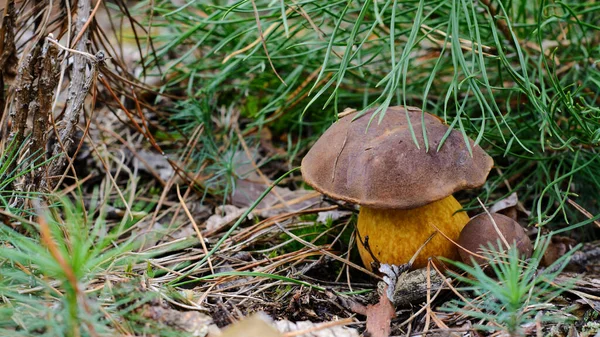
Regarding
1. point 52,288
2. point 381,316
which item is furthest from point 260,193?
point 52,288

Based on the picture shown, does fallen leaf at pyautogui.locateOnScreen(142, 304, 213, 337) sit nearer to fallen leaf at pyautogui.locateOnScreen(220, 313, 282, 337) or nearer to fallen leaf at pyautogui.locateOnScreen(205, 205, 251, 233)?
fallen leaf at pyautogui.locateOnScreen(220, 313, 282, 337)

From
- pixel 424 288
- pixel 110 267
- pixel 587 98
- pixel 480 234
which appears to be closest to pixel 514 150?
pixel 587 98

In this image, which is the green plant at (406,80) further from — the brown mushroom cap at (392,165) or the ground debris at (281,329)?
the ground debris at (281,329)

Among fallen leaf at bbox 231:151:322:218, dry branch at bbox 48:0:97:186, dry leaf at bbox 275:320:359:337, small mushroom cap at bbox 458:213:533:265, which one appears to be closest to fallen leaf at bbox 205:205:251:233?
fallen leaf at bbox 231:151:322:218

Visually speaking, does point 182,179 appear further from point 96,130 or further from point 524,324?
point 524,324

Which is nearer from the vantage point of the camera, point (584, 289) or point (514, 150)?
point (584, 289)

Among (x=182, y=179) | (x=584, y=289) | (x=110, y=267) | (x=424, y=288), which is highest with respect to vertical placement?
(x=110, y=267)

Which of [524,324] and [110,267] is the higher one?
[110,267]

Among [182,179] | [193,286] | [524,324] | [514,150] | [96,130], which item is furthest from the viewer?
[96,130]

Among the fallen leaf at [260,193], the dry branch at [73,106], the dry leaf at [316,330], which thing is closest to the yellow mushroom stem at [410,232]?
the dry leaf at [316,330]
